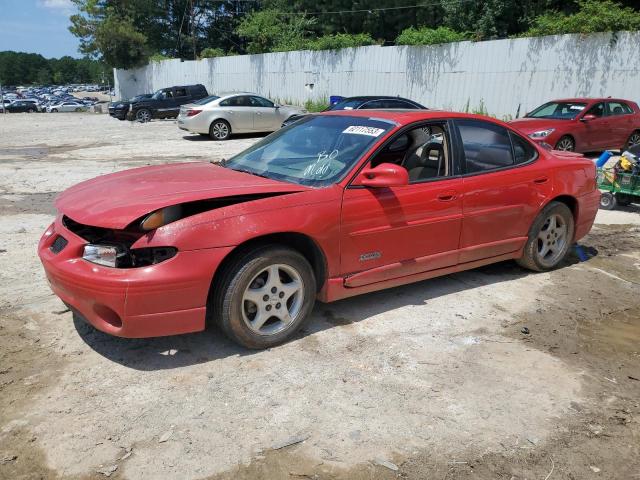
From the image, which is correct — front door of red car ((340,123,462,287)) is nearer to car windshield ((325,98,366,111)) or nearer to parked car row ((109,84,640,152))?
parked car row ((109,84,640,152))

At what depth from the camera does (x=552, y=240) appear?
221 inches

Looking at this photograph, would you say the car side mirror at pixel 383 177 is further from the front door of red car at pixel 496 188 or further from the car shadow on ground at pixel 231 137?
the car shadow on ground at pixel 231 137

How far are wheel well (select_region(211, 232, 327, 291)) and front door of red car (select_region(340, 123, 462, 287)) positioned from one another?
17 cm

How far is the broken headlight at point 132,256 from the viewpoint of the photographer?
3.43 meters

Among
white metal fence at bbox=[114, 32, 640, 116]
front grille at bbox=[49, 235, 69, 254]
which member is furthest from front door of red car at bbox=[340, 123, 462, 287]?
white metal fence at bbox=[114, 32, 640, 116]

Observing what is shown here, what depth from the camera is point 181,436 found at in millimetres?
2980

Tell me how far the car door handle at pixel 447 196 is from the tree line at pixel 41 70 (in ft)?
492

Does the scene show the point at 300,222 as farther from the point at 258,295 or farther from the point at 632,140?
the point at 632,140

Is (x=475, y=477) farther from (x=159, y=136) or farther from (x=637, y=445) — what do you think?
(x=159, y=136)

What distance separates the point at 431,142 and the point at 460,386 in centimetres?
223

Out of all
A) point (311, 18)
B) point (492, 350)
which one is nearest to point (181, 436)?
point (492, 350)

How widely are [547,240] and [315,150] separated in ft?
8.52

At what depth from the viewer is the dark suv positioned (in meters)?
25.9

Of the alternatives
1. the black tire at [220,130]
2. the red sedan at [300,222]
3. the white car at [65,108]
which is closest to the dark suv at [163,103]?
the black tire at [220,130]
